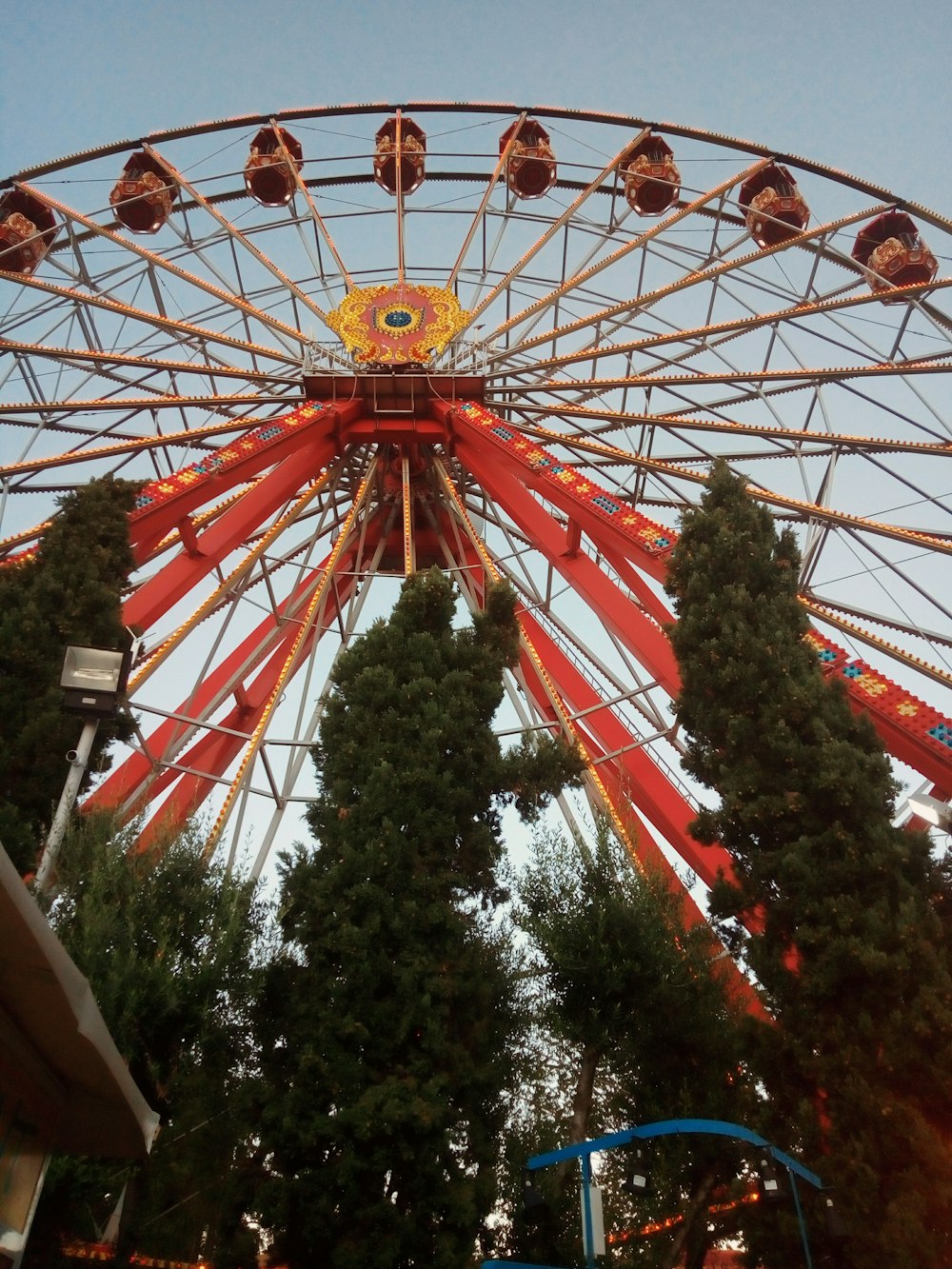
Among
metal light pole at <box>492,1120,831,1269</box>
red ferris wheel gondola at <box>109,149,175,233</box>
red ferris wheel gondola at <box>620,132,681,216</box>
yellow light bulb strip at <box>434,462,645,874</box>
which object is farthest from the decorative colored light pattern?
metal light pole at <box>492,1120,831,1269</box>

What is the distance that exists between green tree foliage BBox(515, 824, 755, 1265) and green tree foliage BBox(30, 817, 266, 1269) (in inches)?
110

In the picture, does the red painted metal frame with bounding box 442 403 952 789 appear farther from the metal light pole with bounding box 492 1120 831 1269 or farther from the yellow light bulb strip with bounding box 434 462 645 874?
the metal light pole with bounding box 492 1120 831 1269

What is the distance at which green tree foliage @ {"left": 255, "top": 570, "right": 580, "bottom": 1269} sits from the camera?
26.0ft

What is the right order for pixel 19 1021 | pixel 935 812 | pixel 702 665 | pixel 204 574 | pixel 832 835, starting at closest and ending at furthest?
pixel 19 1021, pixel 832 835, pixel 935 812, pixel 702 665, pixel 204 574

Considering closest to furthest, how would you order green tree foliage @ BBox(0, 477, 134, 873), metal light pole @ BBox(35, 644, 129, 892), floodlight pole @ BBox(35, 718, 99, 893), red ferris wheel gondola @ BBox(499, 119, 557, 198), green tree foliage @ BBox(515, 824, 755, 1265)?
floodlight pole @ BBox(35, 718, 99, 893) < metal light pole @ BBox(35, 644, 129, 892) < green tree foliage @ BBox(515, 824, 755, 1265) < green tree foliage @ BBox(0, 477, 134, 873) < red ferris wheel gondola @ BBox(499, 119, 557, 198)

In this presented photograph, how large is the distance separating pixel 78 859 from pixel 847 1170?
22.9ft

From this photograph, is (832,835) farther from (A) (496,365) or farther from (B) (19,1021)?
(A) (496,365)

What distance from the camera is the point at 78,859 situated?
10.1m

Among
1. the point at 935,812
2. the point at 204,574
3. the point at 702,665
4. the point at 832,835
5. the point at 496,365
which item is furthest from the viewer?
the point at 496,365

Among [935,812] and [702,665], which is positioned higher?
[702,665]

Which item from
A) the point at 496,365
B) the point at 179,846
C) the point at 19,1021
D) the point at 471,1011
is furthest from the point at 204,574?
the point at 19,1021

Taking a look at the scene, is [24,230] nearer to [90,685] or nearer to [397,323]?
[397,323]

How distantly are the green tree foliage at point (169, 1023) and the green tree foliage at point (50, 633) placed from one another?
64 cm

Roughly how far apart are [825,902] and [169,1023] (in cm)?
551
